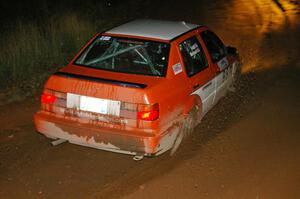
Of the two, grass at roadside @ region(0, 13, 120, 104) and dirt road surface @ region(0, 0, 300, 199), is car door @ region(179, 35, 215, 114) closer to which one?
dirt road surface @ region(0, 0, 300, 199)

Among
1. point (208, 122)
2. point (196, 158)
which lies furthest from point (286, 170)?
point (208, 122)

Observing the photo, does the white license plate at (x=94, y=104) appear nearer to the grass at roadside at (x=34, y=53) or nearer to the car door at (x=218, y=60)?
the car door at (x=218, y=60)

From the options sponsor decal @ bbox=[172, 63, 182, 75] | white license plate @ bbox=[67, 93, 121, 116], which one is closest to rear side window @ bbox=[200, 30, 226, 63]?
sponsor decal @ bbox=[172, 63, 182, 75]

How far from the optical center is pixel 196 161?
596 cm

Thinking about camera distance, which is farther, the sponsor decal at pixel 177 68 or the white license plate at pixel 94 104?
the sponsor decal at pixel 177 68

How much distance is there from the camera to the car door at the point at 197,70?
6215 millimetres

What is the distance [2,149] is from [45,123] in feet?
3.25

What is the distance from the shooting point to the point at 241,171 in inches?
224

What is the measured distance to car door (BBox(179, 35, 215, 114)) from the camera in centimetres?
621

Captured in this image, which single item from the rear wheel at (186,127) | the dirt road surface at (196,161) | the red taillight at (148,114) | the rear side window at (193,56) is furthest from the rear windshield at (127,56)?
the dirt road surface at (196,161)

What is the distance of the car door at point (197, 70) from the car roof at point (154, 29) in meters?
0.19

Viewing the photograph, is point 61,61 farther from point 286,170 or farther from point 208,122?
point 286,170

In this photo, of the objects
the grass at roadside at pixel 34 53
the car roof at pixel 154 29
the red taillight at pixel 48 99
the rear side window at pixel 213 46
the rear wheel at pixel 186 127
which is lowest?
the grass at roadside at pixel 34 53

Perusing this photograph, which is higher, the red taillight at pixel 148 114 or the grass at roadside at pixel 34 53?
the red taillight at pixel 148 114
